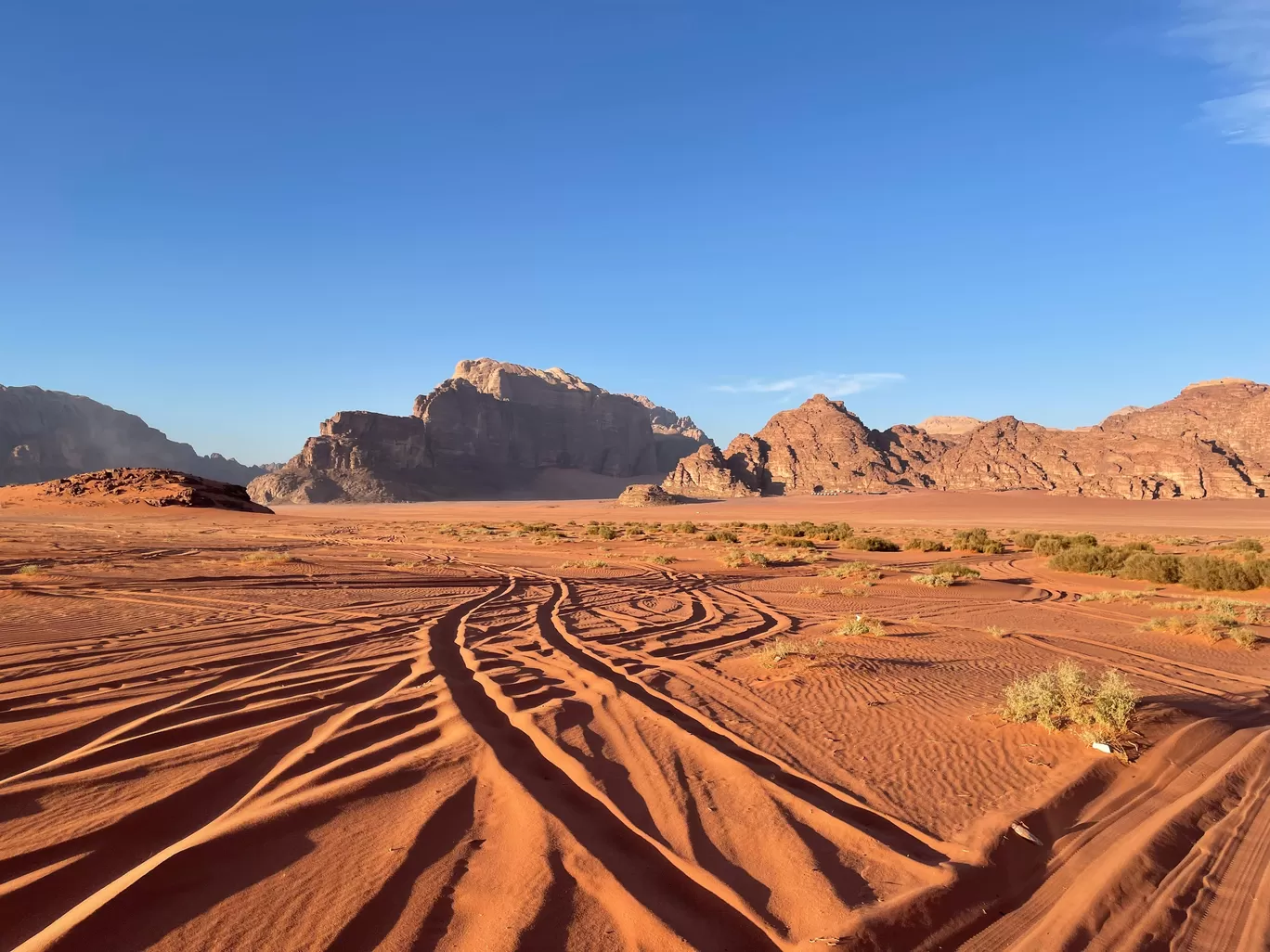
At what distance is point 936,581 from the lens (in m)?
16.4

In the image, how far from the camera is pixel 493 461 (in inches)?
6211

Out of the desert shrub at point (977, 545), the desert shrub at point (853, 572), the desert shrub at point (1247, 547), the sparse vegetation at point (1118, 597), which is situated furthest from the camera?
the desert shrub at point (977, 545)

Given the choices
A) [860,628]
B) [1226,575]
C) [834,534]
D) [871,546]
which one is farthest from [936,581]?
[834,534]

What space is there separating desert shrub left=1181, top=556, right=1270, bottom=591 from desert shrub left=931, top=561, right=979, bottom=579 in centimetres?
484

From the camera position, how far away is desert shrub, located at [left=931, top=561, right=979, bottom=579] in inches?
729

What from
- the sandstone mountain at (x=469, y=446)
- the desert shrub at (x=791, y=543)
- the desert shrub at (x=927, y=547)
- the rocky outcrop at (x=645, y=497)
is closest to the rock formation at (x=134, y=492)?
the rocky outcrop at (x=645, y=497)

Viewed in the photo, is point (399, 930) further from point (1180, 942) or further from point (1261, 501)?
point (1261, 501)

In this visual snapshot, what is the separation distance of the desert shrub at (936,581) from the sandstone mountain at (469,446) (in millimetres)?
114221

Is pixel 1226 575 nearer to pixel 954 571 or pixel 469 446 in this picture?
pixel 954 571

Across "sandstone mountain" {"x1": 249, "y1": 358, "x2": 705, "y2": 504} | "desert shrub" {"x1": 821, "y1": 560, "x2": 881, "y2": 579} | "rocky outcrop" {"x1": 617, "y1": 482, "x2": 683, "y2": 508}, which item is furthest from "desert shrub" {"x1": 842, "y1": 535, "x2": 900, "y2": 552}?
"sandstone mountain" {"x1": 249, "y1": 358, "x2": 705, "y2": 504}

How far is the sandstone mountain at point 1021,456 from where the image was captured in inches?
3162

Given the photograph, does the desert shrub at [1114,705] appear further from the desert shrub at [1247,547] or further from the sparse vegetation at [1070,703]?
the desert shrub at [1247,547]

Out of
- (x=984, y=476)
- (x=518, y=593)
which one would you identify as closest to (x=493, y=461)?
(x=984, y=476)

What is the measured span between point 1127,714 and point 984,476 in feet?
342
